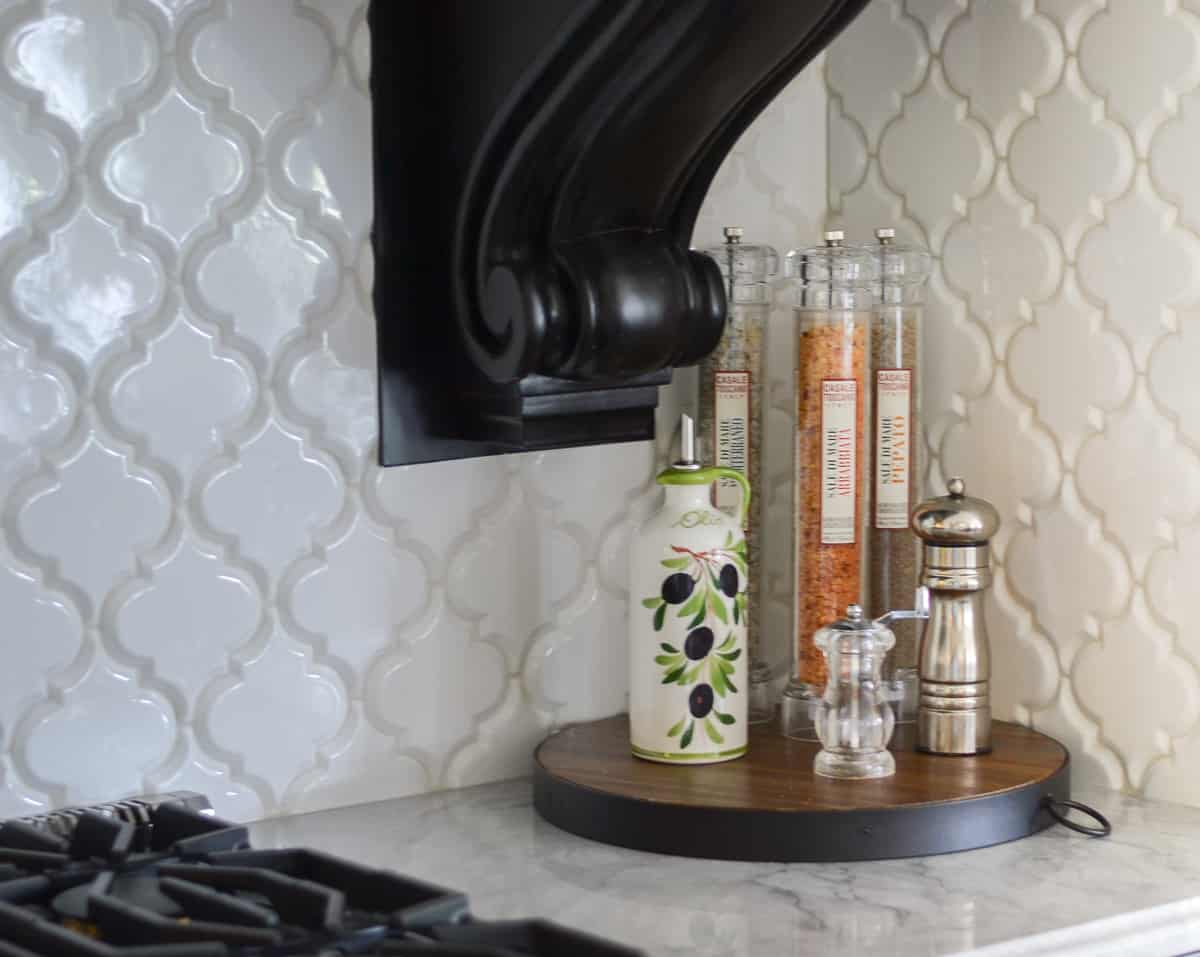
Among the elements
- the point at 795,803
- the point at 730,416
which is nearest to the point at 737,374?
the point at 730,416

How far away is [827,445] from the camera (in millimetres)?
1422

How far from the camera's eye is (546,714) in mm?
1466

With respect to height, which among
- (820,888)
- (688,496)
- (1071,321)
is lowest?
Answer: (820,888)

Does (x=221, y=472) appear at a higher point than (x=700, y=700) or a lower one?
higher

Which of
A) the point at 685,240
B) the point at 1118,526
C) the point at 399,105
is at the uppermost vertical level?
the point at 399,105

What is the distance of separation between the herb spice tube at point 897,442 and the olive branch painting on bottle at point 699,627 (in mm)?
183

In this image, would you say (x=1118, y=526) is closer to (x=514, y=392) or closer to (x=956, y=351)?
(x=956, y=351)

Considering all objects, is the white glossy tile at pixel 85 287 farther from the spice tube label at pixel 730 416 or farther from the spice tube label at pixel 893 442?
the spice tube label at pixel 893 442

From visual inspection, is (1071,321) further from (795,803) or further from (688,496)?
(795,803)

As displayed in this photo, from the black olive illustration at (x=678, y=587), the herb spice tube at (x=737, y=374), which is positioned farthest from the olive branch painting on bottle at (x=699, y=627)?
the herb spice tube at (x=737, y=374)

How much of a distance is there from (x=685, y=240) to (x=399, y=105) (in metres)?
0.24

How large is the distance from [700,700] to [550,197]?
1.30 feet

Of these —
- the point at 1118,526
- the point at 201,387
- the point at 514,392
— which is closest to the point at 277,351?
the point at 201,387

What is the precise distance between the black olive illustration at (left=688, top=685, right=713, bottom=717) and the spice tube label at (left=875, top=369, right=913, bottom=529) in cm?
24
